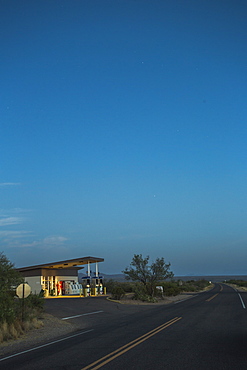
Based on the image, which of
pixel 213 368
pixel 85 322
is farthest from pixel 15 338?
pixel 213 368

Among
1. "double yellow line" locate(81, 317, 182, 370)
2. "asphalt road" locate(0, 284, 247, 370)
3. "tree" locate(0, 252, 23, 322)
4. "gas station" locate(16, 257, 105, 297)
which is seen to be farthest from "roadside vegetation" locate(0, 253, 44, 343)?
"gas station" locate(16, 257, 105, 297)

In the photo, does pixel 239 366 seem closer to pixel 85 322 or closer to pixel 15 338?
pixel 15 338

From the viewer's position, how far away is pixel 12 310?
17719mm

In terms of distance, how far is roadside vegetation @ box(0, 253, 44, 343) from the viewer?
52.8 ft

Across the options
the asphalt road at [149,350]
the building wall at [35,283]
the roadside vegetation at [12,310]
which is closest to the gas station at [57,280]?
the building wall at [35,283]

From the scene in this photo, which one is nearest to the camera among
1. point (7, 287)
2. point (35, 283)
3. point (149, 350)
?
point (149, 350)

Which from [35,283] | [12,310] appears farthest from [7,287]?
[35,283]

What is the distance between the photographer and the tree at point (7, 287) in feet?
57.7

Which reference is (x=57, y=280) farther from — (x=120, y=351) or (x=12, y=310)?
(x=120, y=351)

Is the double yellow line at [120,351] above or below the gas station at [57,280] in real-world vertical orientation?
below

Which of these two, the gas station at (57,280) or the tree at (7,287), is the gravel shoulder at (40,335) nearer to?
the tree at (7,287)

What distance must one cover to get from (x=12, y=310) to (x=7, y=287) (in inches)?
109

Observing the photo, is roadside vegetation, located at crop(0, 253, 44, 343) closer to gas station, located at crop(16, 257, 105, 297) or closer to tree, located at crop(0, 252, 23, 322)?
tree, located at crop(0, 252, 23, 322)

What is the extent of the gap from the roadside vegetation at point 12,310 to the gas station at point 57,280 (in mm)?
19424
